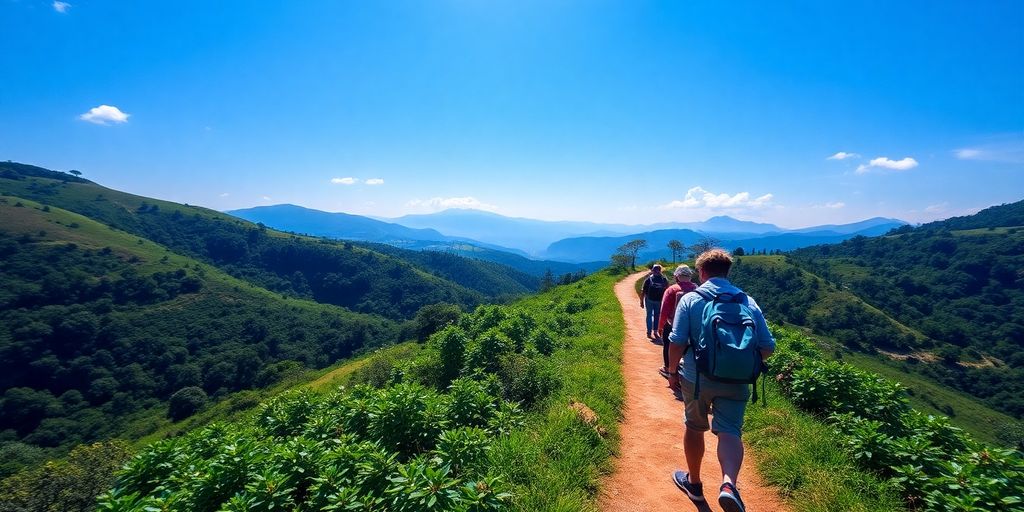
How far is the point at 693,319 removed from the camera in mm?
4062

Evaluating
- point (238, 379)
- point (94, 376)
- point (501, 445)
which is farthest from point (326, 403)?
point (94, 376)

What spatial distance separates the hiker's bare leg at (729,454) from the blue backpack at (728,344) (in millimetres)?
566

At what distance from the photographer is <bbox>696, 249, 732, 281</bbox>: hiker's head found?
4383mm

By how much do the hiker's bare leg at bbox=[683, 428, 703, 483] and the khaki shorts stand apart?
139 mm

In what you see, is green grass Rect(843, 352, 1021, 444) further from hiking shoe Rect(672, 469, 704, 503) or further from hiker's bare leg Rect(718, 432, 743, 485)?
hiker's bare leg Rect(718, 432, 743, 485)

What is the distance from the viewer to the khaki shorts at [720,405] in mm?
3826

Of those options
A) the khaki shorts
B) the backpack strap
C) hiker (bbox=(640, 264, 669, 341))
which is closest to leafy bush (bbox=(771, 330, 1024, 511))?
the khaki shorts

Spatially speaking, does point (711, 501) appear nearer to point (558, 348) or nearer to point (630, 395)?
point (630, 395)

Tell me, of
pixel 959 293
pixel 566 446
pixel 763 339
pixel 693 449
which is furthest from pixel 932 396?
pixel 763 339

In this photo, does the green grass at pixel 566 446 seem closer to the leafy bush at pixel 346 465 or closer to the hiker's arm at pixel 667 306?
the leafy bush at pixel 346 465

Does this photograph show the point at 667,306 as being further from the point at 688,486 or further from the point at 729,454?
the point at 729,454

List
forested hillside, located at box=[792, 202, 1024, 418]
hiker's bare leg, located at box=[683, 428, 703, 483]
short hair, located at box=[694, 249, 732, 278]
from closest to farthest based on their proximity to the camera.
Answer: hiker's bare leg, located at box=[683, 428, 703, 483] < short hair, located at box=[694, 249, 732, 278] < forested hillside, located at box=[792, 202, 1024, 418]

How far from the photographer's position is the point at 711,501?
15.5 feet

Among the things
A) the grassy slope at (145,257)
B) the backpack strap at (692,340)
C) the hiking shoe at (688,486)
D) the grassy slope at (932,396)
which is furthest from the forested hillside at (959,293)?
the grassy slope at (145,257)
